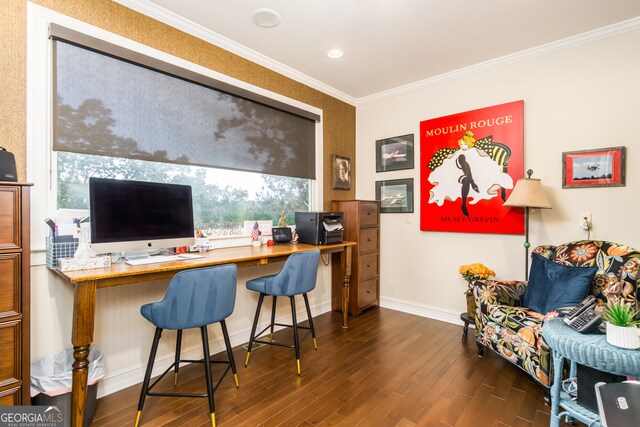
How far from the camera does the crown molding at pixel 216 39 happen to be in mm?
2287

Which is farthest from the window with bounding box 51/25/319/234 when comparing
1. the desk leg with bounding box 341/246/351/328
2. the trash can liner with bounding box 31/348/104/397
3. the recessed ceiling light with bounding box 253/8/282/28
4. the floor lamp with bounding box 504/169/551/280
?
the floor lamp with bounding box 504/169/551/280

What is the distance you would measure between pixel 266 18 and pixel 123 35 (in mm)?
1045

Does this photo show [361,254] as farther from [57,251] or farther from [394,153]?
[57,251]

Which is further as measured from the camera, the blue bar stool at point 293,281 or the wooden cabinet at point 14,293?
the blue bar stool at point 293,281

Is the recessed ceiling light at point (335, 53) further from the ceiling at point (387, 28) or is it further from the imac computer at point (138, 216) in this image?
the imac computer at point (138, 216)

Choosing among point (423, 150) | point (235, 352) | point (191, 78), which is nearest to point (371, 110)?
point (423, 150)

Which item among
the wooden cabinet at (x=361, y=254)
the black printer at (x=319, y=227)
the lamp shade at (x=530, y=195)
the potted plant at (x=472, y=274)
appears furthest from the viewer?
the wooden cabinet at (x=361, y=254)

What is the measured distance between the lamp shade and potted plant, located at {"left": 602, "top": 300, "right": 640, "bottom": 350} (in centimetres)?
138

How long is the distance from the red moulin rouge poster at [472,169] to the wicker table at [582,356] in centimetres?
164

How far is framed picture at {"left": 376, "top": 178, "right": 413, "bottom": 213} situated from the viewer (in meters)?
3.84

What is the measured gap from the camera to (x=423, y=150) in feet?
12.1

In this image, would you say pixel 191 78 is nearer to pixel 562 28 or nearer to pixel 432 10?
pixel 432 10

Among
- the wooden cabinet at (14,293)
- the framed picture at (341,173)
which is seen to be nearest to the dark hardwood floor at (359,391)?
the wooden cabinet at (14,293)

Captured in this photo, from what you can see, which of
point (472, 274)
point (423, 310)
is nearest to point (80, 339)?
point (472, 274)
